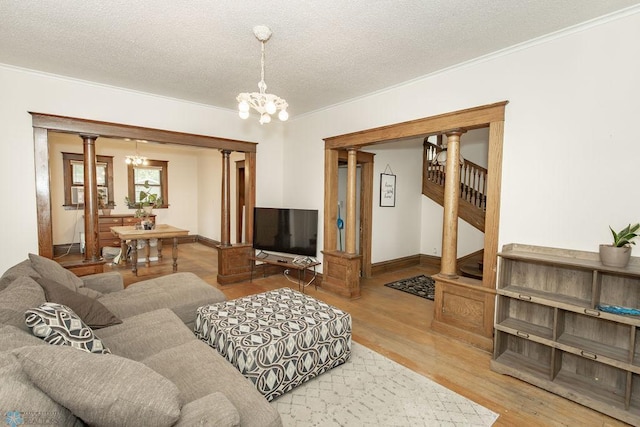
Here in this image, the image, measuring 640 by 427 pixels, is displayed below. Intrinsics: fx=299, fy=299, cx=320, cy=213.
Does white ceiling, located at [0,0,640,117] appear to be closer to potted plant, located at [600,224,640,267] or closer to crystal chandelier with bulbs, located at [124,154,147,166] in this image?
potted plant, located at [600,224,640,267]

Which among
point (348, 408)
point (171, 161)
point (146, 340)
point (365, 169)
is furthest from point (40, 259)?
point (171, 161)

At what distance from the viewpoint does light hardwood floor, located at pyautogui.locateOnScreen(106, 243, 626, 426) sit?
2100 millimetres

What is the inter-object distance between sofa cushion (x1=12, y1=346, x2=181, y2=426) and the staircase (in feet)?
16.2

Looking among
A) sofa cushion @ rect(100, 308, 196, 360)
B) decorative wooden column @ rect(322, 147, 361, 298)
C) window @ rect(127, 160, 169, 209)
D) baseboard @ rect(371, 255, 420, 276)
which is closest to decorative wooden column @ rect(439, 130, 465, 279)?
decorative wooden column @ rect(322, 147, 361, 298)

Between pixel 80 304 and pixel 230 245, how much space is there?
3.00 metres

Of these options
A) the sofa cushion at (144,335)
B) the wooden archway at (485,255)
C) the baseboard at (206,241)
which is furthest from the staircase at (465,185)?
the baseboard at (206,241)

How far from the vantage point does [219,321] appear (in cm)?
242

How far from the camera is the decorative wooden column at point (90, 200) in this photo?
152 inches

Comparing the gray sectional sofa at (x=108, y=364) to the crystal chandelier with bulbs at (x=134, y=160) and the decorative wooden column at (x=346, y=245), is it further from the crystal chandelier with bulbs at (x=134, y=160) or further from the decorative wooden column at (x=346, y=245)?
the crystal chandelier with bulbs at (x=134, y=160)

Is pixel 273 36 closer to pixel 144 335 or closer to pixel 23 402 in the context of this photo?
pixel 144 335

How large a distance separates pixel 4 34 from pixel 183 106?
2003 millimetres

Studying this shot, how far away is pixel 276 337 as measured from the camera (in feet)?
7.27

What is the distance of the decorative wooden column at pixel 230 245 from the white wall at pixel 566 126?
11.0 feet

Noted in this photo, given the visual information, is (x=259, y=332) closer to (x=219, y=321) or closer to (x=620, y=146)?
(x=219, y=321)
